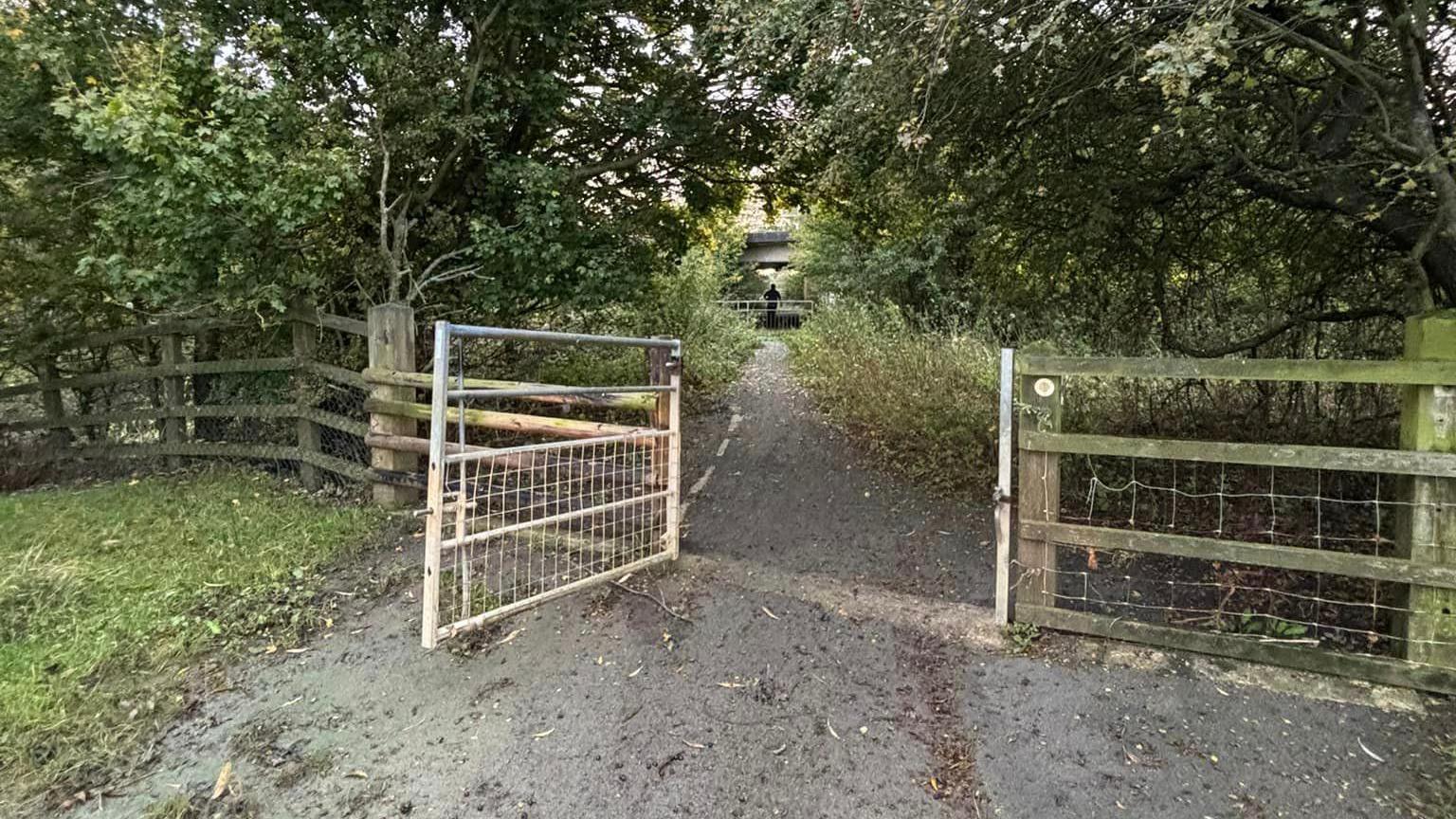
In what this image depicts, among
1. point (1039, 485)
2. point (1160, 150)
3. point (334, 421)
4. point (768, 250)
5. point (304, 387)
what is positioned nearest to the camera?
point (1039, 485)

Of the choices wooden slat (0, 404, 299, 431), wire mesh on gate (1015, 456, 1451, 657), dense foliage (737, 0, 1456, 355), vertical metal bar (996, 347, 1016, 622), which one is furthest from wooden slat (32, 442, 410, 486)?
wire mesh on gate (1015, 456, 1451, 657)

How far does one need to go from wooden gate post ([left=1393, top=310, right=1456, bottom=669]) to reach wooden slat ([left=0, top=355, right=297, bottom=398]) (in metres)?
7.49

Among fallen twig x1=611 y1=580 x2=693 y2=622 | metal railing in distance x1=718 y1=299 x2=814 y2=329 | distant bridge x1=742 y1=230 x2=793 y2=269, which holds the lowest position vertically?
fallen twig x1=611 y1=580 x2=693 y2=622

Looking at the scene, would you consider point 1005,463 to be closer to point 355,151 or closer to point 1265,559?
point 1265,559

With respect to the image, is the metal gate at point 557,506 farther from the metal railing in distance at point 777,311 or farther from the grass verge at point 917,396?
the metal railing in distance at point 777,311

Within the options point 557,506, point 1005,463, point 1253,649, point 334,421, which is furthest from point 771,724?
point 334,421

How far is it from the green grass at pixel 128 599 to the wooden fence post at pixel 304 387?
237 mm

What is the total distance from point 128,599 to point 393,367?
223 centimetres

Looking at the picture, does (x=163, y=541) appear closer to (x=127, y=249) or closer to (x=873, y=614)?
(x=127, y=249)

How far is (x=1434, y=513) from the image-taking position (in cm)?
294

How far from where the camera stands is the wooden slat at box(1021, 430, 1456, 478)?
292cm

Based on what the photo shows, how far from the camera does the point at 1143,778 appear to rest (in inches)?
103

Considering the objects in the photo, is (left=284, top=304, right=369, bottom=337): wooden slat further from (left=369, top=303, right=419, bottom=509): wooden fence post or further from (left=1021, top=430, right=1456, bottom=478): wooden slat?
(left=1021, top=430, right=1456, bottom=478): wooden slat

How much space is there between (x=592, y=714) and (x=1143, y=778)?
7.05 feet
